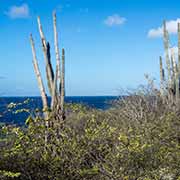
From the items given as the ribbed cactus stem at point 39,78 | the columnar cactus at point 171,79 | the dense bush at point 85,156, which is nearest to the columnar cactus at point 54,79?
the ribbed cactus stem at point 39,78

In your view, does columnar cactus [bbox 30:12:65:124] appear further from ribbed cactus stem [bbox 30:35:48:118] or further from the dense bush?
the dense bush

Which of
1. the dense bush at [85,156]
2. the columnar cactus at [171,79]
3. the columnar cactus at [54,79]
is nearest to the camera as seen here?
the dense bush at [85,156]

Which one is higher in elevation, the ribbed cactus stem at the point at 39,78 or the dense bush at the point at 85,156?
the ribbed cactus stem at the point at 39,78

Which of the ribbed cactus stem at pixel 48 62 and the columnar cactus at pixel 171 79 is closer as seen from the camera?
the ribbed cactus stem at pixel 48 62

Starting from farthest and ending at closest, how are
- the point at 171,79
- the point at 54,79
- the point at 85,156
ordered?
the point at 171,79 → the point at 54,79 → the point at 85,156

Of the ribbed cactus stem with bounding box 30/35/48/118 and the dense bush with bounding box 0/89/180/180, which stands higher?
the ribbed cactus stem with bounding box 30/35/48/118

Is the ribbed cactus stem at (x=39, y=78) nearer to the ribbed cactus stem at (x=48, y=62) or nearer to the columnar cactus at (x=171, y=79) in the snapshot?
the ribbed cactus stem at (x=48, y=62)

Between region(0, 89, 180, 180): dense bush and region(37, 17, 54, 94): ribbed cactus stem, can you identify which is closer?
region(0, 89, 180, 180): dense bush

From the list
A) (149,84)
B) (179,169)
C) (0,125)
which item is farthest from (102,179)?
(149,84)

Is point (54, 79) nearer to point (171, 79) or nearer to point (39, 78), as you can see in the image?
point (39, 78)

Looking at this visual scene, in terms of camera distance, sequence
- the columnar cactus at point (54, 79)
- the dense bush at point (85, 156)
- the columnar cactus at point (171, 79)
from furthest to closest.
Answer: the columnar cactus at point (171, 79), the columnar cactus at point (54, 79), the dense bush at point (85, 156)

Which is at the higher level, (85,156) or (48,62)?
(48,62)

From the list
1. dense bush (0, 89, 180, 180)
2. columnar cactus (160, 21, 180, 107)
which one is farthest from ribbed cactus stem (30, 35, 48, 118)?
columnar cactus (160, 21, 180, 107)

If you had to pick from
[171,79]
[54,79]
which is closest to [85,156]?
[54,79]
